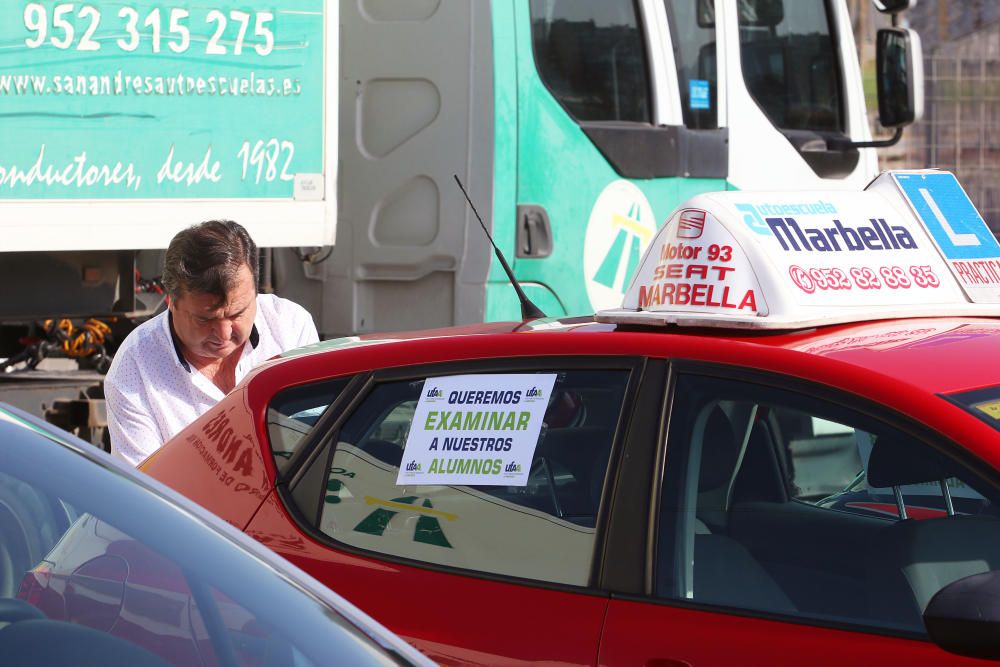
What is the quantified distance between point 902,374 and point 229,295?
2.07 metres

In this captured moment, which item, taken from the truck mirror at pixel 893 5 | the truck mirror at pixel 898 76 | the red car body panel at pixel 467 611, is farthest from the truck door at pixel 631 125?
the red car body panel at pixel 467 611

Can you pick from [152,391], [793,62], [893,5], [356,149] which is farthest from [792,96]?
[152,391]

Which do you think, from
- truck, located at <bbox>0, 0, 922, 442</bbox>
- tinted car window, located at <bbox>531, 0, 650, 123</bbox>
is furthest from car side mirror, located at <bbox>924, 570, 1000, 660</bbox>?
tinted car window, located at <bbox>531, 0, 650, 123</bbox>

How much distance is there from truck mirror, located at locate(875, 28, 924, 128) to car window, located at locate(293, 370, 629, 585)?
4.56m

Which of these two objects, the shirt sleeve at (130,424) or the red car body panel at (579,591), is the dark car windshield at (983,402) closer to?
the red car body panel at (579,591)

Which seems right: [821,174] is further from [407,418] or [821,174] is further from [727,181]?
[407,418]

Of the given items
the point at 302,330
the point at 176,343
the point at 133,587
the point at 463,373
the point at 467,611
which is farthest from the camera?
the point at 302,330

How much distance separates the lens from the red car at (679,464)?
2428mm

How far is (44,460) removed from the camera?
6.96 ft

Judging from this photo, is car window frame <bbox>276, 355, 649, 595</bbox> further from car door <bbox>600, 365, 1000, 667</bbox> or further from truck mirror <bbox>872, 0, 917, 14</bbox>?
truck mirror <bbox>872, 0, 917, 14</bbox>

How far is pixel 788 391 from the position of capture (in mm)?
2570

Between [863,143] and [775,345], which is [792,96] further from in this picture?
[775,345]

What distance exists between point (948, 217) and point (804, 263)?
0.46 m

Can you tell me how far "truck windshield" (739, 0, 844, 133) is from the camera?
6723 mm
